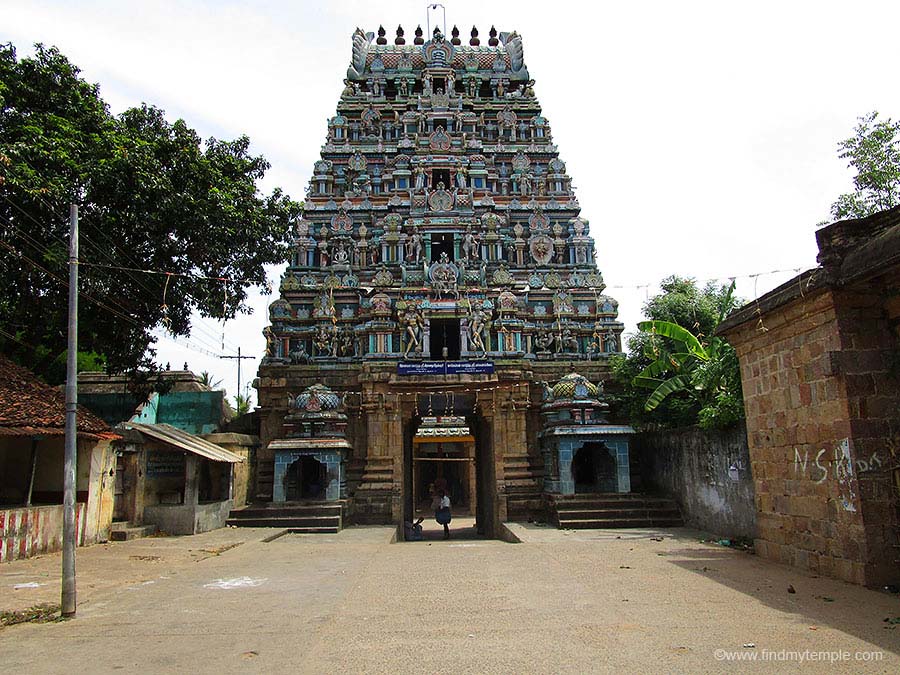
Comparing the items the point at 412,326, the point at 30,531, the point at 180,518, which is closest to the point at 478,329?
the point at 412,326

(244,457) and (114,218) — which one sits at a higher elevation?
(114,218)

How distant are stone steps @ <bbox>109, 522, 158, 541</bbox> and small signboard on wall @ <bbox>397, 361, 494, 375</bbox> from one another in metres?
7.72

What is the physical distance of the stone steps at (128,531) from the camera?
590 inches

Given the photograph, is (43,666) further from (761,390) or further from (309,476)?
(309,476)

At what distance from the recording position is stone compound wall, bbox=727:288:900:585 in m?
7.79

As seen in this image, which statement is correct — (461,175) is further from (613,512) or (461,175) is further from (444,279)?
(613,512)

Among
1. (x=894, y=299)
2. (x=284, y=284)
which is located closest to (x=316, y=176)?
(x=284, y=284)

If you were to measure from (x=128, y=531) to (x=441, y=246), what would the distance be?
15.5m

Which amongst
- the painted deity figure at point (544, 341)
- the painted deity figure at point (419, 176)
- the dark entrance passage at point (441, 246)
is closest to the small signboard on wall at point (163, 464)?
the painted deity figure at point (544, 341)

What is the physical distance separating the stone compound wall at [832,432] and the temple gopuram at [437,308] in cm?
909

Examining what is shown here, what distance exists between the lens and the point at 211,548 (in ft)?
44.7

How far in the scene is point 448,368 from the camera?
1998 cm

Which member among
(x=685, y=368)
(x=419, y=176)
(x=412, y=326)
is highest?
(x=419, y=176)

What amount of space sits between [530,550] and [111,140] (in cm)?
1270
